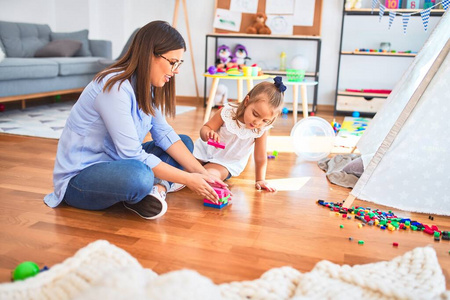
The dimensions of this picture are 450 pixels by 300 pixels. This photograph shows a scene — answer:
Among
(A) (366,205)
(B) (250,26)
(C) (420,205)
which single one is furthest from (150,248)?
(B) (250,26)

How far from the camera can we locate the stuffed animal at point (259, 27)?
14.0 ft

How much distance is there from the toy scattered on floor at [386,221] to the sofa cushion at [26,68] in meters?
2.56

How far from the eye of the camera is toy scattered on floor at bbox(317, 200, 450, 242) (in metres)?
1.42

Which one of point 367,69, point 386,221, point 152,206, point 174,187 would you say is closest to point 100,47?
point 367,69

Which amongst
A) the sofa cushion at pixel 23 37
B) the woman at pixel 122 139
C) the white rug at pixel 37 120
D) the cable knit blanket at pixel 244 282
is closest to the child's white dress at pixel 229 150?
the woman at pixel 122 139

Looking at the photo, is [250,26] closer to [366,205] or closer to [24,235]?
[366,205]

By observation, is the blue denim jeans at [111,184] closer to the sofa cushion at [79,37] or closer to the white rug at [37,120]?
the white rug at [37,120]

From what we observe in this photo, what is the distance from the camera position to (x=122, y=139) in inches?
55.2

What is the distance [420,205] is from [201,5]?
11.7ft

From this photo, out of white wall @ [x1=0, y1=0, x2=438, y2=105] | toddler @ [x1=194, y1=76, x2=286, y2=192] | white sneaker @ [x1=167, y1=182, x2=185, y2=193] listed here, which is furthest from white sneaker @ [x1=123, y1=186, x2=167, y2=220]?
white wall @ [x1=0, y1=0, x2=438, y2=105]

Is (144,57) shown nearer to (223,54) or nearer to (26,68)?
(26,68)

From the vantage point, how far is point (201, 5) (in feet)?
15.0

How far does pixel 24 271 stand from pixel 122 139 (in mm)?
522

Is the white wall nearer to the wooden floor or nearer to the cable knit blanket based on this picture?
the wooden floor
